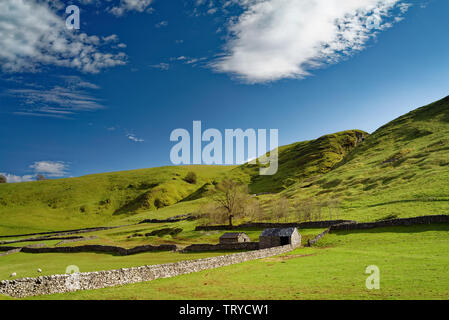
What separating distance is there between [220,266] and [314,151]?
526 feet

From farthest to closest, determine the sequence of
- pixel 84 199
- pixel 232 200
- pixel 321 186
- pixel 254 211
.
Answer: pixel 84 199 → pixel 321 186 → pixel 254 211 → pixel 232 200

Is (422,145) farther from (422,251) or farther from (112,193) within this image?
(112,193)

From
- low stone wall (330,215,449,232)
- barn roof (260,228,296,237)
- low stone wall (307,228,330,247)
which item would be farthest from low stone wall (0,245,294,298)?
low stone wall (330,215,449,232)

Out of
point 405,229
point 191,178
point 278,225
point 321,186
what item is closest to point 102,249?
point 278,225

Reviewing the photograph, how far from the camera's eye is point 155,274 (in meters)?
25.3

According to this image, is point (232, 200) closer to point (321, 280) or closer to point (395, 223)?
point (395, 223)

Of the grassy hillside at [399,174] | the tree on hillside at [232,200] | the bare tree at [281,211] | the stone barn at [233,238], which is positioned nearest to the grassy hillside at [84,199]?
the tree on hillside at [232,200]

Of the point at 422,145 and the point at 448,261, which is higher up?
the point at 422,145

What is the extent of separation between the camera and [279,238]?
152 ft

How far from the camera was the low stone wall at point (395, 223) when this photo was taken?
44169 mm

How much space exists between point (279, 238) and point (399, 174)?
176 feet

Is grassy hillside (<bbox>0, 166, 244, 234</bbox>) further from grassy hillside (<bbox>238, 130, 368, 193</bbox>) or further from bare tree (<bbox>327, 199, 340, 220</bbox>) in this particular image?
bare tree (<bbox>327, 199, 340, 220</bbox>)
